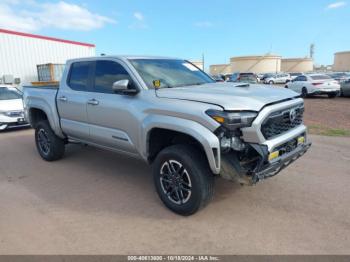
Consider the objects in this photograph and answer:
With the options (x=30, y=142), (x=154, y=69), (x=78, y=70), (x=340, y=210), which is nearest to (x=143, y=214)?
(x=154, y=69)

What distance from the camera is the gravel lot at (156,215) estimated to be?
9.21 feet

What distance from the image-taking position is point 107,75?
421cm

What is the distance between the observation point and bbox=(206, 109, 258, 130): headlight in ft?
9.29

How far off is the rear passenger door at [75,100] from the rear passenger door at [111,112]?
18 cm

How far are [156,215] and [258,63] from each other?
90.9 meters

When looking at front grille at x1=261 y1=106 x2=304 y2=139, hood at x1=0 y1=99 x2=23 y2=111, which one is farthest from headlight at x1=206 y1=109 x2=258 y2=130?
hood at x1=0 y1=99 x2=23 y2=111

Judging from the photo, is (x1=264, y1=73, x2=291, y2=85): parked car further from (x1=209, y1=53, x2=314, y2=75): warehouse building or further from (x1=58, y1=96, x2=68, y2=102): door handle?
(x1=209, y1=53, x2=314, y2=75): warehouse building

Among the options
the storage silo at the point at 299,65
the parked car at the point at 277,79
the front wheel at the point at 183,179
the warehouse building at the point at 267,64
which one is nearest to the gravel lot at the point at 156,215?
the front wheel at the point at 183,179

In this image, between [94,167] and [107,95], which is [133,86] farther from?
[94,167]

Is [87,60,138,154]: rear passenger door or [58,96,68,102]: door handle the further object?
[58,96,68,102]: door handle

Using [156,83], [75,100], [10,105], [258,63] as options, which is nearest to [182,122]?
[156,83]

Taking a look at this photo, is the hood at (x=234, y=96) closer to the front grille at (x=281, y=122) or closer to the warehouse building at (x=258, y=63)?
the front grille at (x=281, y=122)

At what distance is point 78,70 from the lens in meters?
4.79

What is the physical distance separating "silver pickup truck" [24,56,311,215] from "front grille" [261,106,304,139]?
11mm
